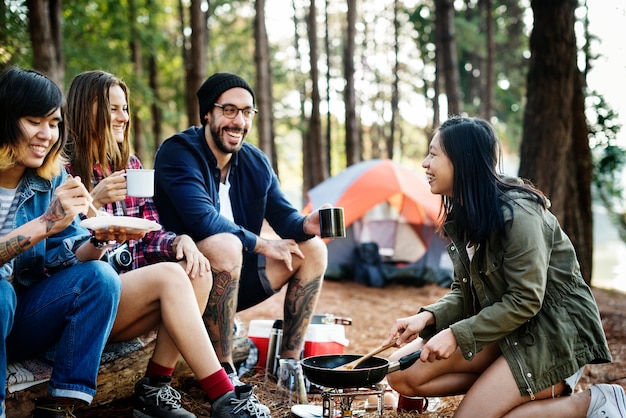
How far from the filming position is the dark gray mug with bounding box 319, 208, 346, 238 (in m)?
3.20

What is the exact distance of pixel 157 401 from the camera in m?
2.64

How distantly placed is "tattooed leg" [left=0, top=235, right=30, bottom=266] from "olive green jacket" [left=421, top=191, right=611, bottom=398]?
5.43 feet

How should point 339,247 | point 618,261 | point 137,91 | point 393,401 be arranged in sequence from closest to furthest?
1. point 393,401
2. point 339,247
3. point 137,91
4. point 618,261

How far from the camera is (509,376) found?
2.48m

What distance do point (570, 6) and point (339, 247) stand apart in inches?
168

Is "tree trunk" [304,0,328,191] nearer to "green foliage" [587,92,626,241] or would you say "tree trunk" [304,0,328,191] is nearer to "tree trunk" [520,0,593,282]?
"green foliage" [587,92,626,241]

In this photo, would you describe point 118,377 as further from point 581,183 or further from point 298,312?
point 581,183

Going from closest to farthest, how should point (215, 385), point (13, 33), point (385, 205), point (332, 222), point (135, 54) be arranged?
point (215, 385) → point (332, 222) → point (13, 33) → point (385, 205) → point (135, 54)

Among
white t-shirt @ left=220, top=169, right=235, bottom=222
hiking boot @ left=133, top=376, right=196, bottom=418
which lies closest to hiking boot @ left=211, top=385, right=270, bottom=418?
hiking boot @ left=133, top=376, right=196, bottom=418

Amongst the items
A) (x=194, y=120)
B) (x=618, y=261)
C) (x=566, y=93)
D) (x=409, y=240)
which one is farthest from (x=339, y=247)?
(x=618, y=261)

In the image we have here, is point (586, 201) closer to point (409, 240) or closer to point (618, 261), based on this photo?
point (409, 240)

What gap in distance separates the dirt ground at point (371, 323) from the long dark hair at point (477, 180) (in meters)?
1.05

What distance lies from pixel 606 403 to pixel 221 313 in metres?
1.76

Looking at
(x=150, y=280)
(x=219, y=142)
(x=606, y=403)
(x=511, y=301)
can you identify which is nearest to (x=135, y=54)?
(x=219, y=142)
